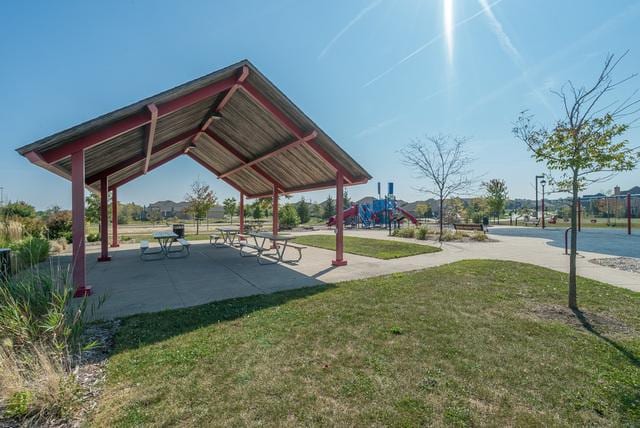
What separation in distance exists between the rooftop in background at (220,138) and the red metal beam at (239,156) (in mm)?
45

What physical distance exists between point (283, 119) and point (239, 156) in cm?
591

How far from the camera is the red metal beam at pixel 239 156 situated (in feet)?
40.3

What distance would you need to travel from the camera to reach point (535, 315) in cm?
484

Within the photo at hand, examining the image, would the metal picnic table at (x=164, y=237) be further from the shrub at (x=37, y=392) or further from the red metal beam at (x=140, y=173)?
the shrub at (x=37, y=392)

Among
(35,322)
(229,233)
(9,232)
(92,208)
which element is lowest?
(35,322)

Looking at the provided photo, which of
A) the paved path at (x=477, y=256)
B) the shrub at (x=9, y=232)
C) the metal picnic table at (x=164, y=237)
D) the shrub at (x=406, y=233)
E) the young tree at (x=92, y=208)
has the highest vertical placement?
the young tree at (x=92, y=208)

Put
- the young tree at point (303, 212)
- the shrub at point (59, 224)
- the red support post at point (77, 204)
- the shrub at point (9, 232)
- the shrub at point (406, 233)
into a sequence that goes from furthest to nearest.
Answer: the young tree at point (303, 212)
the shrub at point (406, 233)
the shrub at point (59, 224)
the shrub at point (9, 232)
the red support post at point (77, 204)

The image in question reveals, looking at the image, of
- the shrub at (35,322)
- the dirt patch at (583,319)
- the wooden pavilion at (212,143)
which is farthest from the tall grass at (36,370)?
the dirt patch at (583,319)

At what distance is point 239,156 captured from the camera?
1334 cm

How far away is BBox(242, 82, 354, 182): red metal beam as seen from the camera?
743 centimetres

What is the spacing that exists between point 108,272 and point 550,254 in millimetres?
15206

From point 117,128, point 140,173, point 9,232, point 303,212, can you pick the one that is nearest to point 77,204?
point 117,128

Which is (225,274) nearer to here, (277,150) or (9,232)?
(277,150)

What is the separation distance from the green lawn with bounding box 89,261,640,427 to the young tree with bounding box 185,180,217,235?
19402 millimetres
